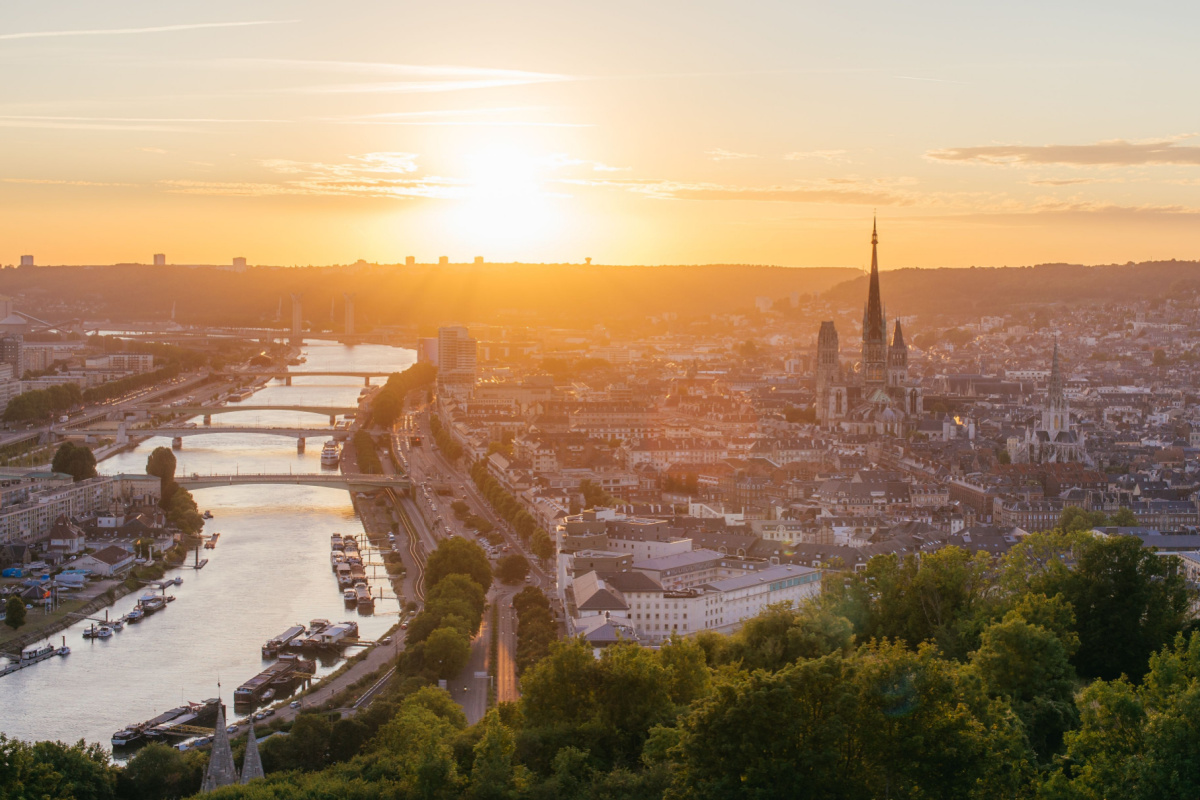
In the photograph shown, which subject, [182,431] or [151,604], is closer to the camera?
[151,604]

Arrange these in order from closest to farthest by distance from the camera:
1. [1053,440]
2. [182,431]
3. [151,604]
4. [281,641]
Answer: [281,641] < [151,604] < [1053,440] < [182,431]

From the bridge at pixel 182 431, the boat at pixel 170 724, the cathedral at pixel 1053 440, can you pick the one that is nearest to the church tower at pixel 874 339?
the cathedral at pixel 1053 440

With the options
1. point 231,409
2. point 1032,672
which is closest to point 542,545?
point 1032,672

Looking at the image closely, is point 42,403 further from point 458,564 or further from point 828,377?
point 458,564

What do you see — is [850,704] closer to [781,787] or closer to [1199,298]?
[781,787]

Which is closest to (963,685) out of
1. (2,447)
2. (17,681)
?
(17,681)

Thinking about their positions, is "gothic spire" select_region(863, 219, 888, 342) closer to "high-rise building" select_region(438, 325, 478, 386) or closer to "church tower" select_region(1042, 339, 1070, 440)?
"church tower" select_region(1042, 339, 1070, 440)

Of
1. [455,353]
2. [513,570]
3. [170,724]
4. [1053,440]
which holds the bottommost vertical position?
[170,724]

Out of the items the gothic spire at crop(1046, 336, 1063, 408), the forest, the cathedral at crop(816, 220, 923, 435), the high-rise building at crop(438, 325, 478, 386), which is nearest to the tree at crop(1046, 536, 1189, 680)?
the forest
